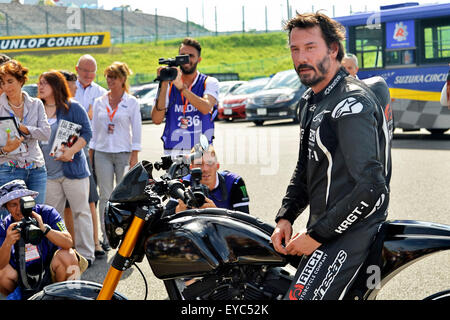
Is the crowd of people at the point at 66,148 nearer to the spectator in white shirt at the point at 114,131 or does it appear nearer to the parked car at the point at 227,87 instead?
the spectator in white shirt at the point at 114,131

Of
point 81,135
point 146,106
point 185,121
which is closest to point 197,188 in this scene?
point 185,121

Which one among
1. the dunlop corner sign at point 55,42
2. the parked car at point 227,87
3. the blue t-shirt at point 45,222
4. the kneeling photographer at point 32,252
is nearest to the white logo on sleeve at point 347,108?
the kneeling photographer at point 32,252

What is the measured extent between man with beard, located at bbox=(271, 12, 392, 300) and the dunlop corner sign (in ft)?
183

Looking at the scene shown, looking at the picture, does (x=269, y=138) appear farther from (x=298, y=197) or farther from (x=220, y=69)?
(x=220, y=69)

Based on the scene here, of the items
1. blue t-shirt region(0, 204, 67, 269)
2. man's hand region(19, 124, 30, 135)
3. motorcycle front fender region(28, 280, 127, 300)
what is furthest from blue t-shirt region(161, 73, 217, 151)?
motorcycle front fender region(28, 280, 127, 300)

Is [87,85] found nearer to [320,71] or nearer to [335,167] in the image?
[320,71]

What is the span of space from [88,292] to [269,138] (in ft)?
48.8

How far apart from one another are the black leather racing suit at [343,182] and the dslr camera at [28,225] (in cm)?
258

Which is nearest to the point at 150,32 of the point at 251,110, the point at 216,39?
the point at 216,39

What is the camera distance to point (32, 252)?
5.15m

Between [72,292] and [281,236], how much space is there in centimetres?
112

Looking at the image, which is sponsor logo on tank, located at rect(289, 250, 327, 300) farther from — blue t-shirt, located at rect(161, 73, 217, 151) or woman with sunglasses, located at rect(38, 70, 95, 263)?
woman with sunglasses, located at rect(38, 70, 95, 263)

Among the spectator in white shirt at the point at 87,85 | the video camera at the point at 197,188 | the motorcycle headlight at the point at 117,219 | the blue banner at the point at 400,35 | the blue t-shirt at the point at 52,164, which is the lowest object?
the blue t-shirt at the point at 52,164

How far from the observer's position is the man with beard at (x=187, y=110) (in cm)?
610
